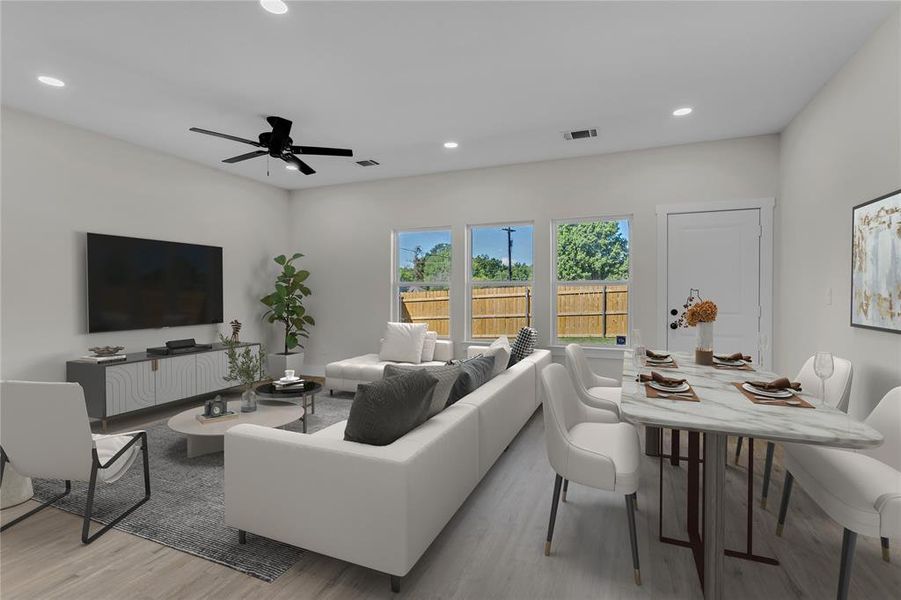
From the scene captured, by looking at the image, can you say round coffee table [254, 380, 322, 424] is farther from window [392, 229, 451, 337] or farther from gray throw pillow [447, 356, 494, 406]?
window [392, 229, 451, 337]

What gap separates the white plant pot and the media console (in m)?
0.82

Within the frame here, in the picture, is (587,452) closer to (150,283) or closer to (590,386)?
(590,386)

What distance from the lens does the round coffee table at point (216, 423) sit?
3066 mm

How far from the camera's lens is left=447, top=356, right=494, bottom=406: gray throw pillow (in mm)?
2791

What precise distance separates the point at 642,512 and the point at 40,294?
5.09 metres

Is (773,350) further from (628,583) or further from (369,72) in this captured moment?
(369,72)

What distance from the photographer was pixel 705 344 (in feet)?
9.39

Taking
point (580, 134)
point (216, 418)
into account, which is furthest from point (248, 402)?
point (580, 134)

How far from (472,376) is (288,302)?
3.86m

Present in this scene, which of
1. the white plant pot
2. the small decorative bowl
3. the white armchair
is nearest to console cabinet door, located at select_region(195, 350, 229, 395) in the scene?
the small decorative bowl

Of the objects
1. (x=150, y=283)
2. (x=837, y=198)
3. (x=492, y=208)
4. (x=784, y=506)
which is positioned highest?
(x=492, y=208)

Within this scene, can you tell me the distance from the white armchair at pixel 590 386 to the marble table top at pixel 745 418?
0.70 meters

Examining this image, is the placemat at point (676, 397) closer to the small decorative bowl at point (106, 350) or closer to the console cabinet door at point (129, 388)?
the console cabinet door at point (129, 388)

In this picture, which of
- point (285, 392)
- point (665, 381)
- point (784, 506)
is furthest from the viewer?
point (285, 392)
